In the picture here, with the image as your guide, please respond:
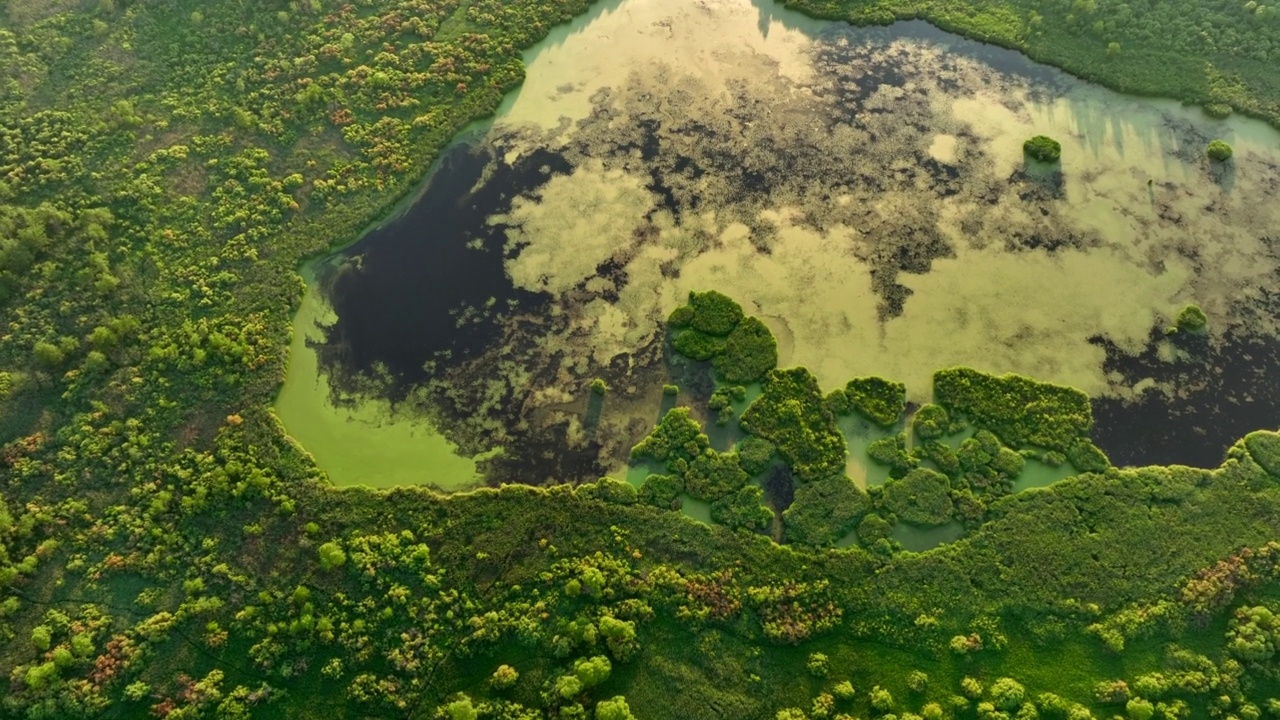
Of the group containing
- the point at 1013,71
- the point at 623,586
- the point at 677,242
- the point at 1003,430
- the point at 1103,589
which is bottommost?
the point at 623,586

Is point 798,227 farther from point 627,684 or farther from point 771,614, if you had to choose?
point 627,684

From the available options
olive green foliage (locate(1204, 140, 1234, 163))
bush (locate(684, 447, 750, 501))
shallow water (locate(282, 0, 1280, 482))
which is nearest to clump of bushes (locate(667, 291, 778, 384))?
shallow water (locate(282, 0, 1280, 482))

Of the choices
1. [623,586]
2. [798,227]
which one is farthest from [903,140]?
[623,586]

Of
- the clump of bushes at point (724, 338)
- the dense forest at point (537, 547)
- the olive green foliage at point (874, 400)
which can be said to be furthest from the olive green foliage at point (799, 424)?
the clump of bushes at point (724, 338)

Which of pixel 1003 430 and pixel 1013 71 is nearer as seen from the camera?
pixel 1003 430

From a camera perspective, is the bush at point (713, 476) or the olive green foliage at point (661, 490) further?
the bush at point (713, 476)

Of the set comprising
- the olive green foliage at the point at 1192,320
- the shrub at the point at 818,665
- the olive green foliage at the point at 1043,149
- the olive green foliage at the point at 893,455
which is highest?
the olive green foliage at the point at 1043,149

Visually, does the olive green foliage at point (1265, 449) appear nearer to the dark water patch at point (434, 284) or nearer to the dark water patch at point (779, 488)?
the dark water patch at point (779, 488)
